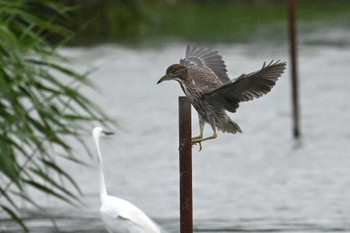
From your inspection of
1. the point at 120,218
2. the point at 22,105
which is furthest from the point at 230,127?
the point at 22,105

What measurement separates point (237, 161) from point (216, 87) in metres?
10.5

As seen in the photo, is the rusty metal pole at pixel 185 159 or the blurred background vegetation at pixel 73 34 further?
the blurred background vegetation at pixel 73 34

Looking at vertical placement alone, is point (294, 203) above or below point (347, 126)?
below

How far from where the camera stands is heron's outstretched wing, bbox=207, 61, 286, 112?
792cm

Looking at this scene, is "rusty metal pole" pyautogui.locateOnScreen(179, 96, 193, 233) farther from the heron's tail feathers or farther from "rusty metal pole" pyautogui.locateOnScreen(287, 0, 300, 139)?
"rusty metal pole" pyautogui.locateOnScreen(287, 0, 300, 139)

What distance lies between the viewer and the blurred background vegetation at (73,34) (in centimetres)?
1070

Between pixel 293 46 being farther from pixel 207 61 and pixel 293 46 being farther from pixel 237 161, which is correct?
pixel 207 61

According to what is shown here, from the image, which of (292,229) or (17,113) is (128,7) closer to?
(292,229)

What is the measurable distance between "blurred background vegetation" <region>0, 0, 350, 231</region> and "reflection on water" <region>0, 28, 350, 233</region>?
1.64 feet

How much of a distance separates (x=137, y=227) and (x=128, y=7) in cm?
2721

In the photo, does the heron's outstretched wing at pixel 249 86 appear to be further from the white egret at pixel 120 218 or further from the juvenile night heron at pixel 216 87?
the white egret at pixel 120 218

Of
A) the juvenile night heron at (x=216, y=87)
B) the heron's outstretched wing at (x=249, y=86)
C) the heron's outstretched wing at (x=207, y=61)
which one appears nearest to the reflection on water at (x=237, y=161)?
the heron's outstretched wing at (x=207, y=61)

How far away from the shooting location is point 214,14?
1709 inches

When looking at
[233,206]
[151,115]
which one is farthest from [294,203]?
[151,115]
